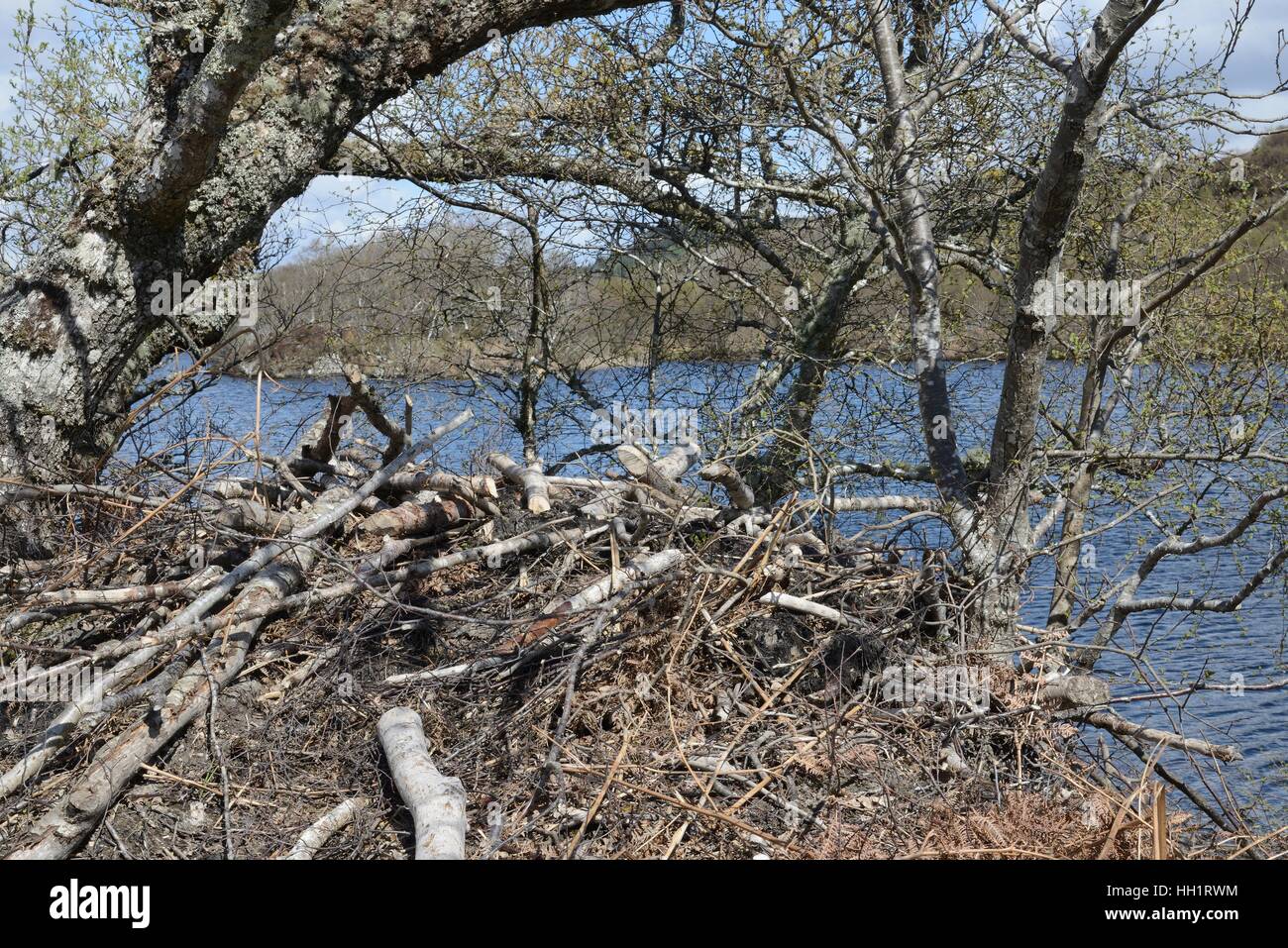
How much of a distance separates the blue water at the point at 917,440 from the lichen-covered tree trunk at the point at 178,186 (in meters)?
1.94

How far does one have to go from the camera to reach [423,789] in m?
3.34

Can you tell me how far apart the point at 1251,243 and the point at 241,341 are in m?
9.78

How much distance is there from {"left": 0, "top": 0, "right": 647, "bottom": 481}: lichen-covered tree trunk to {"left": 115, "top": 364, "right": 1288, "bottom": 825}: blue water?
194 cm

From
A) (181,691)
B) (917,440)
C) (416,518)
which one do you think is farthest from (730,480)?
(917,440)

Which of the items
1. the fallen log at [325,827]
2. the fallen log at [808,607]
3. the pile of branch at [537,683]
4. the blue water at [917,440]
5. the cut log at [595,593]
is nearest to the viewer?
the fallen log at [325,827]

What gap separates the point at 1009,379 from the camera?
16.5ft

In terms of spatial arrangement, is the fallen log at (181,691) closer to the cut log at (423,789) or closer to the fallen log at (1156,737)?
the cut log at (423,789)

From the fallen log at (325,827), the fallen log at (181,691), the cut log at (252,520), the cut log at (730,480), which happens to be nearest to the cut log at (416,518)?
the fallen log at (181,691)

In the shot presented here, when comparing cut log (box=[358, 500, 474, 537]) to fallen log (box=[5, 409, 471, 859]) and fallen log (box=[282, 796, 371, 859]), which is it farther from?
fallen log (box=[282, 796, 371, 859])

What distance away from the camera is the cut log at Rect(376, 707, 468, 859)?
3098 mm

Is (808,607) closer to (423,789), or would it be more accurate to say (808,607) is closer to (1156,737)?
(1156,737)

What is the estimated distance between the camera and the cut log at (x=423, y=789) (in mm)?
3098

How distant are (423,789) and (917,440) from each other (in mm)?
6259
